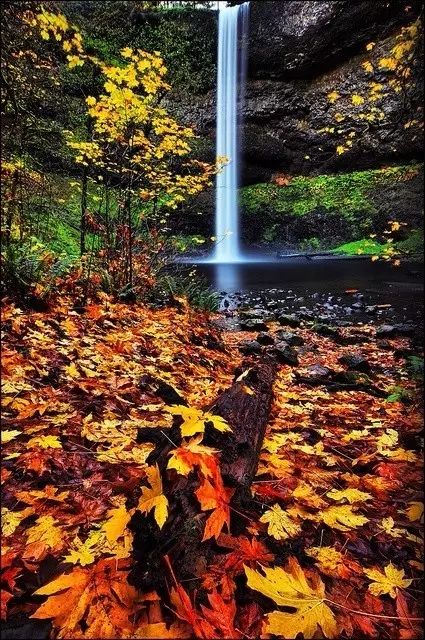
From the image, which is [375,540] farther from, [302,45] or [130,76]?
[302,45]

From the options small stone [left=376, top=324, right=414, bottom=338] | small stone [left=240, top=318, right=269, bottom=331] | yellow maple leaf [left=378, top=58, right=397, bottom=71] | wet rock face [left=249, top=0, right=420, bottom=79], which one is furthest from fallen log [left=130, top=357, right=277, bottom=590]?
wet rock face [left=249, top=0, right=420, bottom=79]

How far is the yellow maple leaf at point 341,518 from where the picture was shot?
1681 mm

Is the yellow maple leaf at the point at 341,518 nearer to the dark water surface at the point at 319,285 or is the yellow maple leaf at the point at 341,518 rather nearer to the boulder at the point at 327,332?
the boulder at the point at 327,332

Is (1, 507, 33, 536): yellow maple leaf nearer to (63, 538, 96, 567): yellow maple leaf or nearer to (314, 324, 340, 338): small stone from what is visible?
(63, 538, 96, 567): yellow maple leaf

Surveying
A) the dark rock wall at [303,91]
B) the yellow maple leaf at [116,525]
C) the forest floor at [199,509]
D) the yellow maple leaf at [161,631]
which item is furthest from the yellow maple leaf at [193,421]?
the dark rock wall at [303,91]

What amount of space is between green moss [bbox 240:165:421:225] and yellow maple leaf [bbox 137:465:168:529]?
898 inches

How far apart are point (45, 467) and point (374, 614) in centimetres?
146

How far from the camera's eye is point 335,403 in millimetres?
3402

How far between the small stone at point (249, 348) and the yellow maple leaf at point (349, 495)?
3326 millimetres

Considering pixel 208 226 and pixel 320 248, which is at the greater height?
pixel 208 226

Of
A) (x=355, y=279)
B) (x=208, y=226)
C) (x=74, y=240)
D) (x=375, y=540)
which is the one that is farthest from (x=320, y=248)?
(x=375, y=540)

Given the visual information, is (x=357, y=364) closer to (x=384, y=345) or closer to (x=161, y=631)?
(x=384, y=345)

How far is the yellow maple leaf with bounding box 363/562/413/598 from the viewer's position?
1352 mm

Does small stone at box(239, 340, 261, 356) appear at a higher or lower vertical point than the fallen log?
lower
